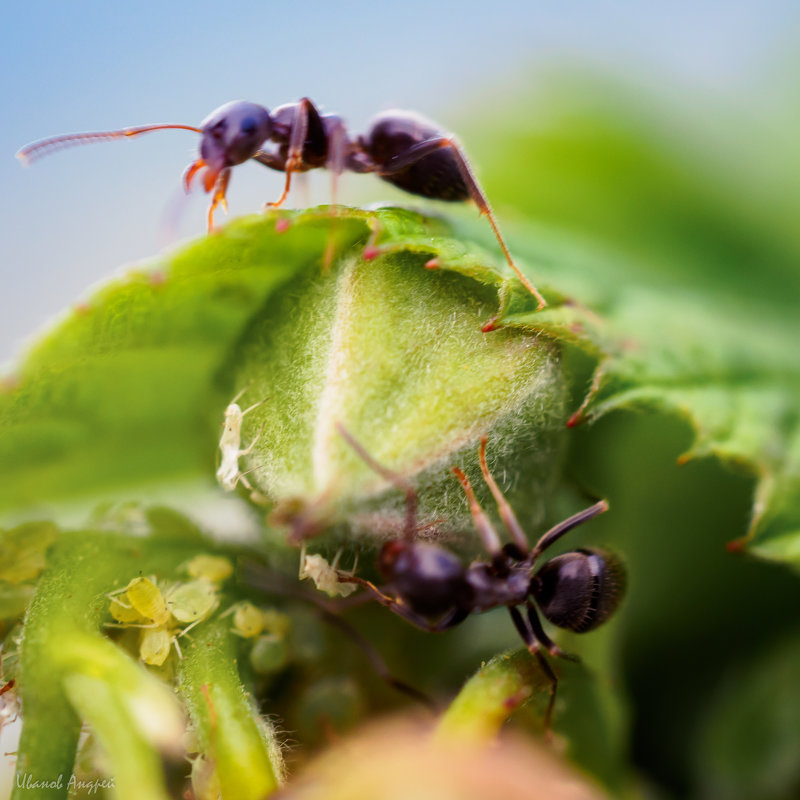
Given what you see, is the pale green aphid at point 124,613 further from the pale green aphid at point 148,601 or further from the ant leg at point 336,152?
the ant leg at point 336,152

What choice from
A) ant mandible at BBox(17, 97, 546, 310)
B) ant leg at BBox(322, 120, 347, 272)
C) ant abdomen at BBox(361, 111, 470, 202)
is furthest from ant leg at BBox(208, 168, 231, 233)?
ant abdomen at BBox(361, 111, 470, 202)

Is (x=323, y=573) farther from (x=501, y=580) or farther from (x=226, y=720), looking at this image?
(x=501, y=580)

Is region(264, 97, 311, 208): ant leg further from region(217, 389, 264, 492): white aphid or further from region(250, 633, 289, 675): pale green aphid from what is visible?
region(250, 633, 289, 675): pale green aphid

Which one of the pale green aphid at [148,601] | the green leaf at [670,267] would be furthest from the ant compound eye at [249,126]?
the pale green aphid at [148,601]

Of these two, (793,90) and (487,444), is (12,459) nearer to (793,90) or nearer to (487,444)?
(487,444)

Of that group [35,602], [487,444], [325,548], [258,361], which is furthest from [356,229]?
[35,602]

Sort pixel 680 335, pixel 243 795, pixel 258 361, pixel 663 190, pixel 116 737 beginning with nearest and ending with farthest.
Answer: pixel 116 737, pixel 243 795, pixel 258 361, pixel 680 335, pixel 663 190
